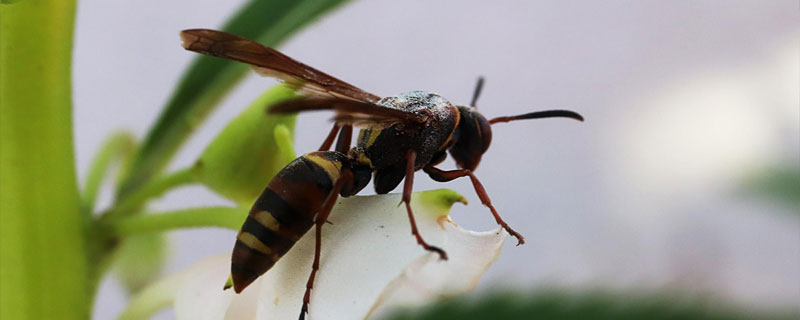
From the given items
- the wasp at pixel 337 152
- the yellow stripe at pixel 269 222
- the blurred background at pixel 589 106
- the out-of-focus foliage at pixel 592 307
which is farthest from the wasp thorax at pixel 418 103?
the blurred background at pixel 589 106

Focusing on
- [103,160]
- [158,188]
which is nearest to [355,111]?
[158,188]

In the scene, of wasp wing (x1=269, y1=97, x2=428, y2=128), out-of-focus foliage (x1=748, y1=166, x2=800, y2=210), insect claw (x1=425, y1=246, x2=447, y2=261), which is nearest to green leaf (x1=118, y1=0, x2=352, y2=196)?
wasp wing (x1=269, y1=97, x2=428, y2=128)

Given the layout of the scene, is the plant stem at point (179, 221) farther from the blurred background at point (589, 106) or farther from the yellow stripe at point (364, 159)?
the blurred background at point (589, 106)

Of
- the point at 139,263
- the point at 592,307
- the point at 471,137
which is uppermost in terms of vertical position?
the point at 471,137

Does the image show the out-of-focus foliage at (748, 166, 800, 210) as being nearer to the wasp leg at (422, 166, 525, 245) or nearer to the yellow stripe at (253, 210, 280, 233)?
the wasp leg at (422, 166, 525, 245)

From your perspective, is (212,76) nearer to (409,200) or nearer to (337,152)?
(337,152)

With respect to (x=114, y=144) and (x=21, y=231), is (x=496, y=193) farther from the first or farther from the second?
(x=21, y=231)
